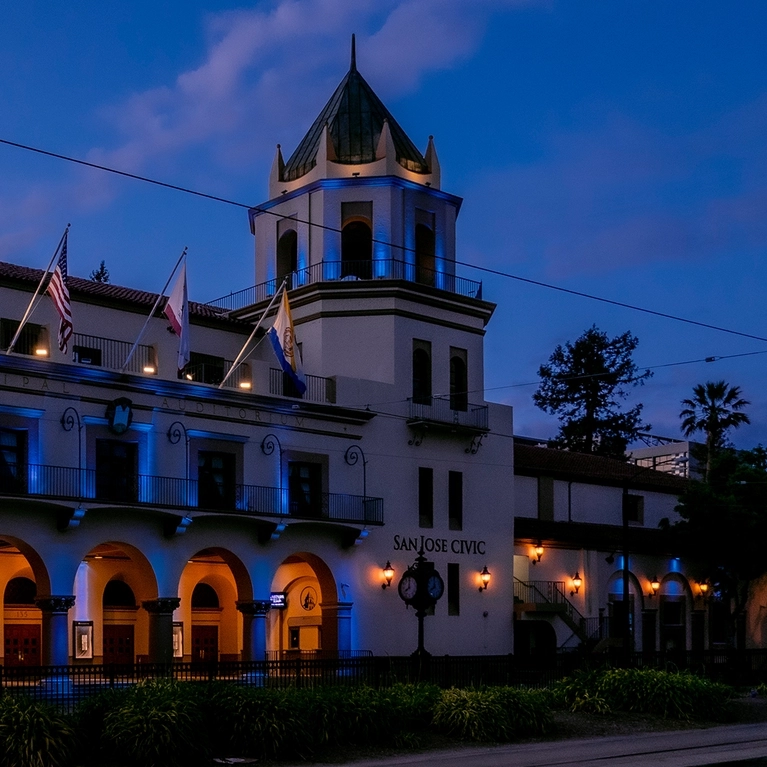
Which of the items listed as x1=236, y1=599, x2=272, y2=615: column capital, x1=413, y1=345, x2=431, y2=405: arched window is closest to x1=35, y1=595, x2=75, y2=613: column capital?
x1=236, y1=599, x2=272, y2=615: column capital

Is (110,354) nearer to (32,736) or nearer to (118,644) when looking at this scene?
(118,644)

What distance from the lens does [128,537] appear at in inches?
1479

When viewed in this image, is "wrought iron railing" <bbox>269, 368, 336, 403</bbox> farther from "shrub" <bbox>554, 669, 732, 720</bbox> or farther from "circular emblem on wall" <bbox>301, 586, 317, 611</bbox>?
"shrub" <bbox>554, 669, 732, 720</bbox>

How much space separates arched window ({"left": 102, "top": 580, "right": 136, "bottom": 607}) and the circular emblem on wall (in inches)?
229

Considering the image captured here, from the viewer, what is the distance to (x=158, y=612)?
37844 millimetres

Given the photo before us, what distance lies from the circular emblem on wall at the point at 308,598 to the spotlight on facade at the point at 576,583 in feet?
37.0

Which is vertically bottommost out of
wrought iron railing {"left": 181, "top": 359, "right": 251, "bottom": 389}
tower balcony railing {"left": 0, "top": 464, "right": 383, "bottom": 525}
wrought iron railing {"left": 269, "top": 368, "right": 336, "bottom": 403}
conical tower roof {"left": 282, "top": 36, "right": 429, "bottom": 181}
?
tower balcony railing {"left": 0, "top": 464, "right": 383, "bottom": 525}

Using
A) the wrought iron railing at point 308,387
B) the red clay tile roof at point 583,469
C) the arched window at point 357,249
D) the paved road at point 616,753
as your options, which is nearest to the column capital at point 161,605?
the wrought iron railing at point 308,387

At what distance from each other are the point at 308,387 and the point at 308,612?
297 inches

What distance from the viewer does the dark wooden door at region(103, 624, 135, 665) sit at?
40.7m

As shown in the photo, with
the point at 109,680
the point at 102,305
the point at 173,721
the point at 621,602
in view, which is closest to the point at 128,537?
the point at 102,305

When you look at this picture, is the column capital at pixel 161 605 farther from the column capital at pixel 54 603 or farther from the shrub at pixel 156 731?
the shrub at pixel 156 731

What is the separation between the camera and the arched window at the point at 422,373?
45.8 meters

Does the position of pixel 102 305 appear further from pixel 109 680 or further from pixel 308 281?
pixel 109 680
